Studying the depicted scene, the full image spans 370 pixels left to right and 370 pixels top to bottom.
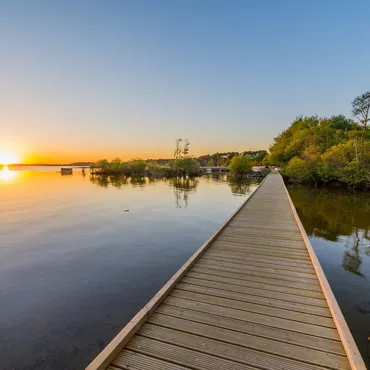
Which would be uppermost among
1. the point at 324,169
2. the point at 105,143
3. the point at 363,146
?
the point at 105,143

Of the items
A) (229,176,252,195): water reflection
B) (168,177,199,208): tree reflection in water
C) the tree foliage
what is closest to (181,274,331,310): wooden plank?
(168,177,199,208): tree reflection in water

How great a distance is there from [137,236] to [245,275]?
5.63 metres

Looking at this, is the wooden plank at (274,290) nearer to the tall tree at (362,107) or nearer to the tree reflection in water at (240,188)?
the tree reflection in water at (240,188)

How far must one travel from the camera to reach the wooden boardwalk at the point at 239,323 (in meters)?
2.04

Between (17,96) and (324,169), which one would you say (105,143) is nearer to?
(17,96)

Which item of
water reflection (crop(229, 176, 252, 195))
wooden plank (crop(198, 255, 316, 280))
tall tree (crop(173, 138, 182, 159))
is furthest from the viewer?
tall tree (crop(173, 138, 182, 159))

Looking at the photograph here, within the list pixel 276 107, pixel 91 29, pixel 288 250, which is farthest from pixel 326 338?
pixel 276 107

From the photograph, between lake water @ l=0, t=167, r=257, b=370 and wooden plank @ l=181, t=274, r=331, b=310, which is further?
lake water @ l=0, t=167, r=257, b=370

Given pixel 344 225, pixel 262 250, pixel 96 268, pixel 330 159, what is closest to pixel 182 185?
pixel 330 159

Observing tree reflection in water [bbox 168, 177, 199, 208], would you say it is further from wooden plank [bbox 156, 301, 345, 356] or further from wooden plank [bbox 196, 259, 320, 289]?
wooden plank [bbox 156, 301, 345, 356]

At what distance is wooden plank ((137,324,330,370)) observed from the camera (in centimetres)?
199

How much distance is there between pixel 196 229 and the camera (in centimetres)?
962

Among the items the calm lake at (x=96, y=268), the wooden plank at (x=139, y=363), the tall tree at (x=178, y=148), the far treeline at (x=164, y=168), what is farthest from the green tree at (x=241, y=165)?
the wooden plank at (x=139, y=363)

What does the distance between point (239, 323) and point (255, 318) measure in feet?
0.77
